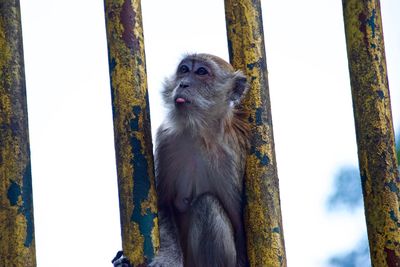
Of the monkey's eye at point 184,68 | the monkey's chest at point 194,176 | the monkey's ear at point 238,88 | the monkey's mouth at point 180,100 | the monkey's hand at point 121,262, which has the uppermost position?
the monkey's eye at point 184,68

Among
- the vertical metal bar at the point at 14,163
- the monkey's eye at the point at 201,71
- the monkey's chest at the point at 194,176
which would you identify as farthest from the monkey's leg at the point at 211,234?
the vertical metal bar at the point at 14,163

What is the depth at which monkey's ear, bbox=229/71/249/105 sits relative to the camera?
4.76 metres

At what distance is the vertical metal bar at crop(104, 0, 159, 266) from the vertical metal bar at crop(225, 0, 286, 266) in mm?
613

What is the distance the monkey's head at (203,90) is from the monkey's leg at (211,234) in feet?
1.76

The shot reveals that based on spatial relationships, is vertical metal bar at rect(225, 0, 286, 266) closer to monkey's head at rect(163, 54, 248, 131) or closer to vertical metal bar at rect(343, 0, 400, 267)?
monkey's head at rect(163, 54, 248, 131)

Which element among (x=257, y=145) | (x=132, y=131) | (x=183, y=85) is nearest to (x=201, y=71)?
(x=183, y=85)

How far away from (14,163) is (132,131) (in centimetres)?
71

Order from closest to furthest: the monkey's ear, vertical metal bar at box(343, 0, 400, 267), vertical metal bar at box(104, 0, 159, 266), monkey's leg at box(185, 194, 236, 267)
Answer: vertical metal bar at box(104, 0, 159, 266), vertical metal bar at box(343, 0, 400, 267), the monkey's ear, monkey's leg at box(185, 194, 236, 267)

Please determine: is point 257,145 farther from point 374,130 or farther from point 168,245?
point 168,245

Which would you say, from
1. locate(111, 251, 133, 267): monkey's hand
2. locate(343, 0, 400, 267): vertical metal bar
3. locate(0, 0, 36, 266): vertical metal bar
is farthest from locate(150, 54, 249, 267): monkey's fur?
locate(0, 0, 36, 266): vertical metal bar

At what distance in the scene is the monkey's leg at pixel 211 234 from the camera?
4906mm

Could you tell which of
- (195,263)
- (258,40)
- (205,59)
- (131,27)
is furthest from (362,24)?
(195,263)

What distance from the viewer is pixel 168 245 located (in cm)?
491

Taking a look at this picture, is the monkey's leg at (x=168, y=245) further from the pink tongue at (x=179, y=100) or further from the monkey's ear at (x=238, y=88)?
the monkey's ear at (x=238, y=88)
